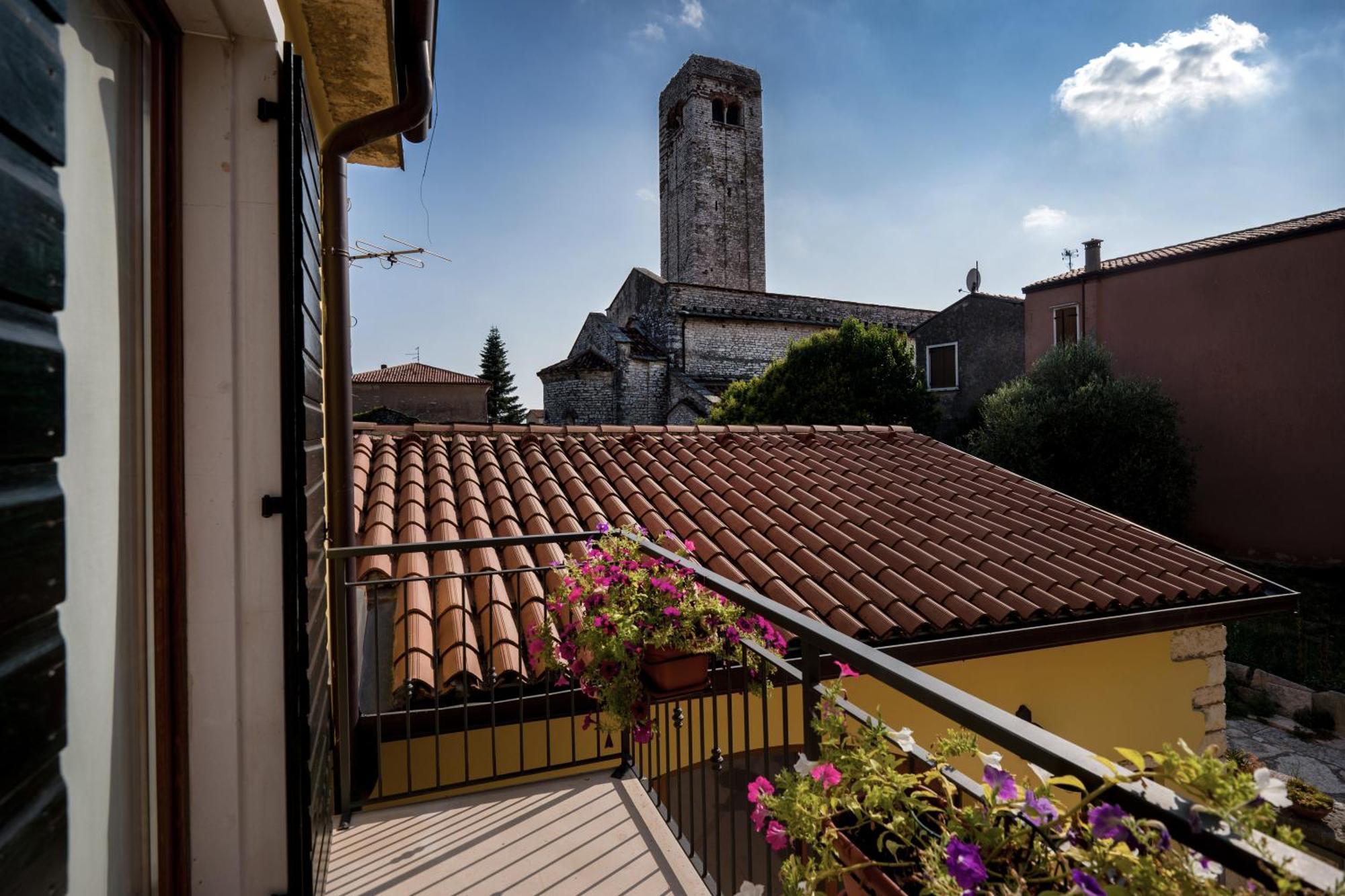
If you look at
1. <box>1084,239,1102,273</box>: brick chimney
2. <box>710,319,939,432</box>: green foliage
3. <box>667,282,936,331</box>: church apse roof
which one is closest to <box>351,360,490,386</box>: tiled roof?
<box>667,282,936,331</box>: church apse roof

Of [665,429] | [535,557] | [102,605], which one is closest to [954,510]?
[665,429]

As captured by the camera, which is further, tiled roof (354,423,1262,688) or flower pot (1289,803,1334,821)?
flower pot (1289,803,1334,821)

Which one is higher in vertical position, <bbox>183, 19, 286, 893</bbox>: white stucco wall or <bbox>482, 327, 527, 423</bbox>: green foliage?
<bbox>482, 327, 527, 423</bbox>: green foliage

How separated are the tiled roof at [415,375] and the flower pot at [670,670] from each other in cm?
3051

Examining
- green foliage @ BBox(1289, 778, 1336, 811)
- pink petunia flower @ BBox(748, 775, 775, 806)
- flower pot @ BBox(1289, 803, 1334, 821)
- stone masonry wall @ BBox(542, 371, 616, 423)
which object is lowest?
flower pot @ BBox(1289, 803, 1334, 821)

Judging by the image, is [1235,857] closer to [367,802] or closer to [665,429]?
[367,802]

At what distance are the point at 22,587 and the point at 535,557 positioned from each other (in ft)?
11.4

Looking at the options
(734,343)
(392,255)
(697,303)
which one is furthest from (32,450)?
(734,343)

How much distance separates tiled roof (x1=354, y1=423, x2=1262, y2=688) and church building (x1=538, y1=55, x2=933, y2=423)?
41.6ft

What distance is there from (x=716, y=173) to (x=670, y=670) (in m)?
28.7

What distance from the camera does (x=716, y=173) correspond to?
1097 inches

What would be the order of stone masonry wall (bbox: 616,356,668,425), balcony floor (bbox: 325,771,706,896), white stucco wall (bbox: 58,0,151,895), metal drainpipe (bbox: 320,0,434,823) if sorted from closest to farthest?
white stucco wall (bbox: 58,0,151,895) → balcony floor (bbox: 325,771,706,896) → metal drainpipe (bbox: 320,0,434,823) → stone masonry wall (bbox: 616,356,668,425)

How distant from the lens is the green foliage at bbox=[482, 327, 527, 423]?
3562 centimetres

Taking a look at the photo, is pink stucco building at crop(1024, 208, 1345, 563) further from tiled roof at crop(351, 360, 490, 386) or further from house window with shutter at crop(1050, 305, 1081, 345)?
tiled roof at crop(351, 360, 490, 386)
